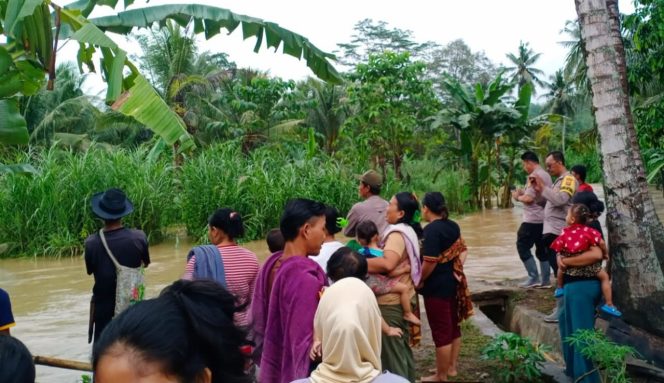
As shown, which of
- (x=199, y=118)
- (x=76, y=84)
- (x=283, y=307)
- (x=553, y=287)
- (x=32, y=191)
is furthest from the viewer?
(x=76, y=84)

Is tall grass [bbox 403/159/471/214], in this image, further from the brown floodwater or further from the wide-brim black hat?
the wide-brim black hat

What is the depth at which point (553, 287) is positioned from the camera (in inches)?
305

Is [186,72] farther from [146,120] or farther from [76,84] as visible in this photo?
[146,120]

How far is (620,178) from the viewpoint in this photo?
17.1 feet

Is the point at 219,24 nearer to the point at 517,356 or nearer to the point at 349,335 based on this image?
the point at 517,356

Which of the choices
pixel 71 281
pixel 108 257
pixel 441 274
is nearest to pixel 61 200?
pixel 71 281

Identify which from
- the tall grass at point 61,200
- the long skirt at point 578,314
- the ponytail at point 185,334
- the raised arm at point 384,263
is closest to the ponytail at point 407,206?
the raised arm at point 384,263

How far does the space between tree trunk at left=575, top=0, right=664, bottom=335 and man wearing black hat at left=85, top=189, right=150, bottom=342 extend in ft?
11.9

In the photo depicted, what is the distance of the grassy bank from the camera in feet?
49.7

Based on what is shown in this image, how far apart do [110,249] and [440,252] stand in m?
2.36

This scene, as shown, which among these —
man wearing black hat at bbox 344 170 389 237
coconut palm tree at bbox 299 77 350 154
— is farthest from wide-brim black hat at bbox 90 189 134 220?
coconut palm tree at bbox 299 77 350 154

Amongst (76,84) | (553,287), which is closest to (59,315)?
(553,287)

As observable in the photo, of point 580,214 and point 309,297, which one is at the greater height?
point 580,214

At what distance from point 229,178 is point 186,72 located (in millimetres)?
A: 10256
